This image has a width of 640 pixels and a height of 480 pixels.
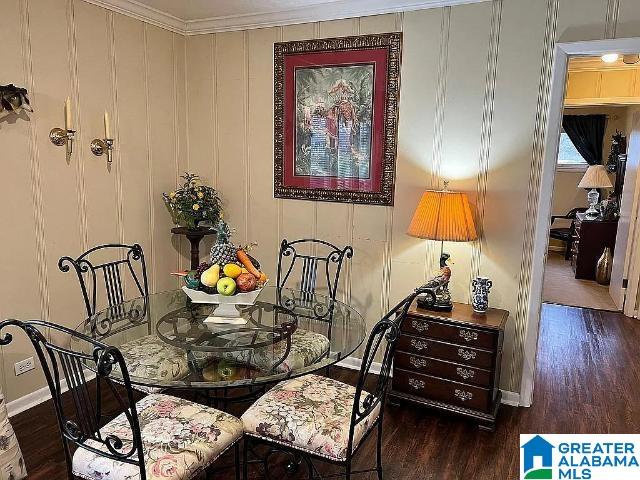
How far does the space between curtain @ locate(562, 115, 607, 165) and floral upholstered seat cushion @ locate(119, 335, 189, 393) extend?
761 centimetres

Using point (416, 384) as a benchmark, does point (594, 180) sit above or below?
above

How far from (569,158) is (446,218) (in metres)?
6.46

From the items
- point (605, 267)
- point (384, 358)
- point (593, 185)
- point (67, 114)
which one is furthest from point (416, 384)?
point (593, 185)

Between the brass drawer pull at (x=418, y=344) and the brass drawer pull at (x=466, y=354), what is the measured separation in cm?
20

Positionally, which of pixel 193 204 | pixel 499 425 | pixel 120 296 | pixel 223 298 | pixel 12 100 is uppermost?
pixel 12 100

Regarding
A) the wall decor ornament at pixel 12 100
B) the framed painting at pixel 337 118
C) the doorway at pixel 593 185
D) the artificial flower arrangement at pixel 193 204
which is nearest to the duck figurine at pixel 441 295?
the framed painting at pixel 337 118

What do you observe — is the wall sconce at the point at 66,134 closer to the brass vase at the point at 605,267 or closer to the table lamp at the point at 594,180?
the brass vase at the point at 605,267

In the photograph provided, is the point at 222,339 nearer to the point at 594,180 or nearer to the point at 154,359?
the point at 154,359

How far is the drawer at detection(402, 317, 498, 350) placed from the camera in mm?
2820

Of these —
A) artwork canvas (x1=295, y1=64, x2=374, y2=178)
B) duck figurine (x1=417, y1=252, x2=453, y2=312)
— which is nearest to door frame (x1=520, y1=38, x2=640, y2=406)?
duck figurine (x1=417, y1=252, x2=453, y2=312)

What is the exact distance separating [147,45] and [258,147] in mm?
1071

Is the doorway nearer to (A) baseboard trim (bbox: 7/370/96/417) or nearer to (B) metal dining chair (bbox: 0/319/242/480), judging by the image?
(B) metal dining chair (bbox: 0/319/242/480)

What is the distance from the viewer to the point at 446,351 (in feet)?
9.61

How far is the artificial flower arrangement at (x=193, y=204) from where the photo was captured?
3.66 metres
